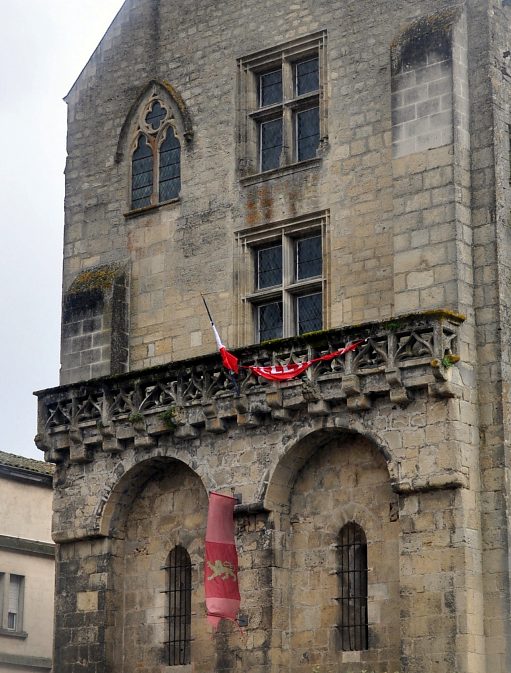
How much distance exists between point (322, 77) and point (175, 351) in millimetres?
5393

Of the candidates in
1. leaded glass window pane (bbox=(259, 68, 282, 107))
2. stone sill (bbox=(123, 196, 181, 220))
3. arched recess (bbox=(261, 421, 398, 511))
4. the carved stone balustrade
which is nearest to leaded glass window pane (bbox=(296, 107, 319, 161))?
leaded glass window pane (bbox=(259, 68, 282, 107))

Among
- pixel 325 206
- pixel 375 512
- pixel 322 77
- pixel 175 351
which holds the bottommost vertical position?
pixel 375 512

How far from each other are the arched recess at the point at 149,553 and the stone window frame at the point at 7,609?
8.19m

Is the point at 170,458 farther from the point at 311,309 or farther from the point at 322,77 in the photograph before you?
the point at 322,77

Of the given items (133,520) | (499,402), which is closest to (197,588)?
(133,520)

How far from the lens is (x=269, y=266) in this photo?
31.3 meters

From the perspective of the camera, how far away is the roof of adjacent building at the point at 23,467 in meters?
38.9

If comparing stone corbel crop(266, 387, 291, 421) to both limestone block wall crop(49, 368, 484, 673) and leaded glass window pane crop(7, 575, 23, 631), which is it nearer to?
limestone block wall crop(49, 368, 484, 673)

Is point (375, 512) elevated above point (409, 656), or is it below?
above

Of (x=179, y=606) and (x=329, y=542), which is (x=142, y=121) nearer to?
(x=179, y=606)

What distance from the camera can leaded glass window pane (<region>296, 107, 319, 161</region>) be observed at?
3117 centimetres

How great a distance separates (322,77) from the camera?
31094 millimetres

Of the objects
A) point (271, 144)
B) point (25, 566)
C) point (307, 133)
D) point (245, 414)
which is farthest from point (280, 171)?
point (25, 566)

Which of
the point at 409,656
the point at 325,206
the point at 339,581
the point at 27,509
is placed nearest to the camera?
the point at 409,656
